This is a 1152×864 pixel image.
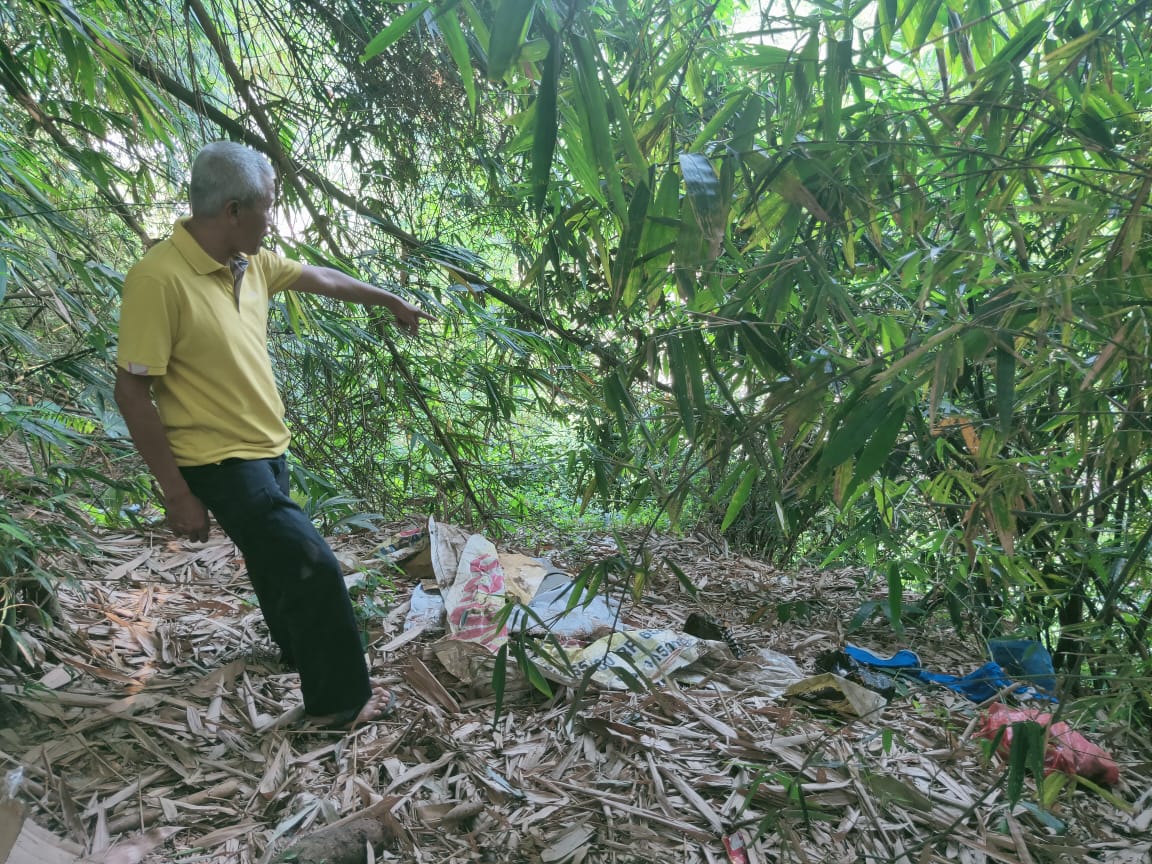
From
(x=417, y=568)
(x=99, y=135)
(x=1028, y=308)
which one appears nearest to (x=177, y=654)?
(x=417, y=568)

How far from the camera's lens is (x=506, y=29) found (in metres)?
0.69

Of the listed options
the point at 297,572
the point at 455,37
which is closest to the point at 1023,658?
the point at 297,572

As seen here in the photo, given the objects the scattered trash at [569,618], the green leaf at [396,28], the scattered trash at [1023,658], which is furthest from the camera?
the scattered trash at [569,618]

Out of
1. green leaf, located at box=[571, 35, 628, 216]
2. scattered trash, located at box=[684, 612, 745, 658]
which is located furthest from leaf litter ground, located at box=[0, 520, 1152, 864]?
green leaf, located at box=[571, 35, 628, 216]

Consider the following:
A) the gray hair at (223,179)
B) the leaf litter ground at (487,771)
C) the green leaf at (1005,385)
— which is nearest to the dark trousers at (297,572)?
the leaf litter ground at (487,771)

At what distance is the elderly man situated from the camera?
1.41 metres

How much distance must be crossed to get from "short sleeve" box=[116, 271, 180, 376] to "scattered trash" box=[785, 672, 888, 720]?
151 centimetres

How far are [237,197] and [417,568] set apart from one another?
1.34m

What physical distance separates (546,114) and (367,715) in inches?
52.0

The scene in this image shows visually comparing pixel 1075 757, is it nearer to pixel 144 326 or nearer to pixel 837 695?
pixel 837 695

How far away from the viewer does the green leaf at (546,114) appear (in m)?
0.77

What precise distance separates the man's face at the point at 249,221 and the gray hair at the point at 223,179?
11 mm

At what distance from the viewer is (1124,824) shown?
132 centimetres

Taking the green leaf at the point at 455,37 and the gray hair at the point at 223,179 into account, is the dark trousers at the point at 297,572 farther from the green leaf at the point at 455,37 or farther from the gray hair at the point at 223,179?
the green leaf at the point at 455,37
